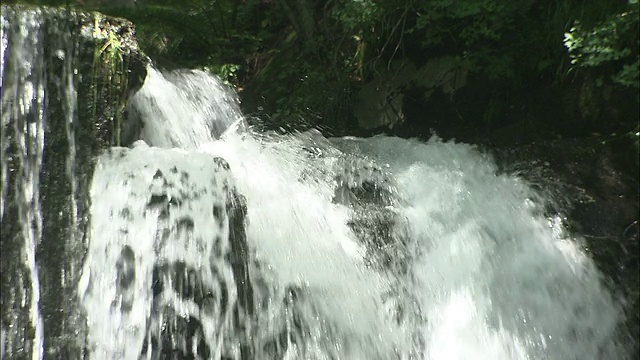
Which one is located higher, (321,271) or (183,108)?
(183,108)

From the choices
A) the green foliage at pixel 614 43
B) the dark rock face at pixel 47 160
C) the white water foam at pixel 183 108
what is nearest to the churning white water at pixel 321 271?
the dark rock face at pixel 47 160

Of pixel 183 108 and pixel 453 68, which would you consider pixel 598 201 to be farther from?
pixel 183 108

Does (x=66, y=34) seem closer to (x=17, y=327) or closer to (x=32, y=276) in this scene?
(x=32, y=276)

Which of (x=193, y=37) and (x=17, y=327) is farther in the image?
(x=193, y=37)

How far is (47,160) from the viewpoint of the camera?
279 centimetres

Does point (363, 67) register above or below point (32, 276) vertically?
above

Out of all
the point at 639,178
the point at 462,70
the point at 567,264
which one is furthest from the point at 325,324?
the point at 462,70

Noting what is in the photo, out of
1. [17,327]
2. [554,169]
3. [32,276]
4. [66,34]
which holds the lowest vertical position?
[17,327]

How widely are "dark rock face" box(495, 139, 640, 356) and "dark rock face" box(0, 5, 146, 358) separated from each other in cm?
259

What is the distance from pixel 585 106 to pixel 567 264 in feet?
4.16

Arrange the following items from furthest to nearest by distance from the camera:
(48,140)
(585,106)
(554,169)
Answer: (585,106), (554,169), (48,140)

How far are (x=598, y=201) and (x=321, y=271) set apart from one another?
172cm

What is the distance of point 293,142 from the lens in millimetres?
4348

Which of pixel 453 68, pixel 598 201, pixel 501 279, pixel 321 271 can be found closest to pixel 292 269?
pixel 321 271
